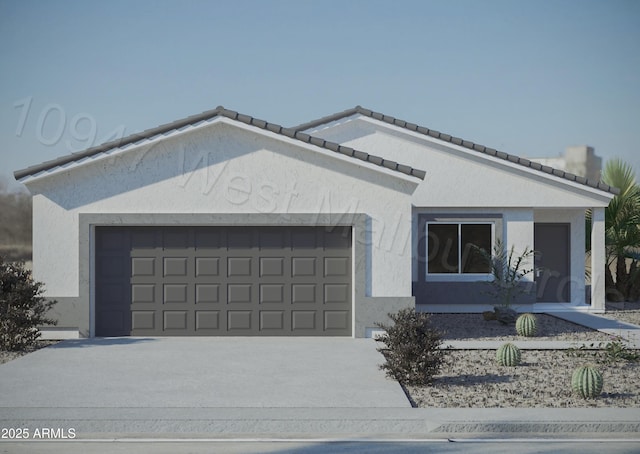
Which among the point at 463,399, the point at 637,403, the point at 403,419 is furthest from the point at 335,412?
the point at 637,403

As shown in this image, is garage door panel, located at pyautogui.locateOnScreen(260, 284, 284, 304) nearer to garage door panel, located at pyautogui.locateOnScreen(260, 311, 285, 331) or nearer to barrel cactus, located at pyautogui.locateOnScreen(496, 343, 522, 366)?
garage door panel, located at pyautogui.locateOnScreen(260, 311, 285, 331)

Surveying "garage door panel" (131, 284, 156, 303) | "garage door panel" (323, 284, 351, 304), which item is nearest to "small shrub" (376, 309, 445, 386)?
"garage door panel" (323, 284, 351, 304)

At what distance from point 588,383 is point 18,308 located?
991cm

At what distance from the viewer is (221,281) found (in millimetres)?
15398

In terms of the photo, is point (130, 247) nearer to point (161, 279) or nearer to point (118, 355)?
point (161, 279)

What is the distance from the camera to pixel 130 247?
1545cm

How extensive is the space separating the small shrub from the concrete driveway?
27 centimetres

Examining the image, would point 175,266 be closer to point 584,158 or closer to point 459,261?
point 459,261

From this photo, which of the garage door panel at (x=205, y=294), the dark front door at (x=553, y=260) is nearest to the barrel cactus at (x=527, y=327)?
the dark front door at (x=553, y=260)

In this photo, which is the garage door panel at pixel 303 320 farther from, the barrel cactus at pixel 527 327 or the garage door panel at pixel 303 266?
the barrel cactus at pixel 527 327

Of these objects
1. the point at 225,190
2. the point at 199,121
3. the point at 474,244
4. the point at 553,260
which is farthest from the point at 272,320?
the point at 553,260

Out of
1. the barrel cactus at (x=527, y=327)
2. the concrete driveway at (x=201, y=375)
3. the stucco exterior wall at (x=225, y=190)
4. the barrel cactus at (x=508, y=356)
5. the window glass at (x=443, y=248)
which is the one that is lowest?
the concrete driveway at (x=201, y=375)

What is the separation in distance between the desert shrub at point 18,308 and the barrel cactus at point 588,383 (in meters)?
9.56

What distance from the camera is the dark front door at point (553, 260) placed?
20.7 meters
